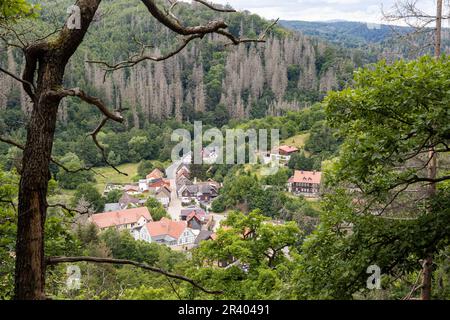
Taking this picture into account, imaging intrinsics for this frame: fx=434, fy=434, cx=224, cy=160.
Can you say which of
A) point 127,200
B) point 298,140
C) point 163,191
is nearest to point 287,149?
point 298,140

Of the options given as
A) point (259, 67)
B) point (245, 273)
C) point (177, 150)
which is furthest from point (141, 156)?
point (245, 273)

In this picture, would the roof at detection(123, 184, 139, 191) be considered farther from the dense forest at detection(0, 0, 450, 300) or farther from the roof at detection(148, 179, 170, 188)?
the dense forest at detection(0, 0, 450, 300)

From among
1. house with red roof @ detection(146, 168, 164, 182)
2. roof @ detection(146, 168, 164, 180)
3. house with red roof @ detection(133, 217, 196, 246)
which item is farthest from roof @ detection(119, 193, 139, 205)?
roof @ detection(146, 168, 164, 180)

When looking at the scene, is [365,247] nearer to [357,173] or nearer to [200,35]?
[357,173]

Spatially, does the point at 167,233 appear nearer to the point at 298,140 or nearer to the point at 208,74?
the point at 298,140

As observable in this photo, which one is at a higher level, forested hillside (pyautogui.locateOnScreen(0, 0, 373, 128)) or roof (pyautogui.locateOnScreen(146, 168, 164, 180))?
forested hillside (pyautogui.locateOnScreen(0, 0, 373, 128))

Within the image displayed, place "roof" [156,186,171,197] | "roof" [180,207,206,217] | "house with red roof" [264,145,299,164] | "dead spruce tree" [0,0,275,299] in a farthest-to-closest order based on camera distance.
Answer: "house with red roof" [264,145,299,164], "roof" [156,186,171,197], "roof" [180,207,206,217], "dead spruce tree" [0,0,275,299]

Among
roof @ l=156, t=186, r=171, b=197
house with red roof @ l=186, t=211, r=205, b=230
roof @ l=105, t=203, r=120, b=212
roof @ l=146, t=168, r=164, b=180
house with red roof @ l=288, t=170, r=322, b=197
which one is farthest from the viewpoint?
roof @ l=146, t=168, r=164, b=180
